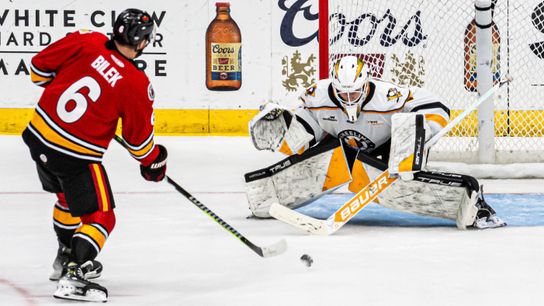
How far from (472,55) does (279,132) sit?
3.01m

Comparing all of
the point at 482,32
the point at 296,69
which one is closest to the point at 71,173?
the point at 482,32

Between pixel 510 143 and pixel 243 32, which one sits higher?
pixel 243 32

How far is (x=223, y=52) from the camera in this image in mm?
8414

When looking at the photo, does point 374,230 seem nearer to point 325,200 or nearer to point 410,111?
point 410,111

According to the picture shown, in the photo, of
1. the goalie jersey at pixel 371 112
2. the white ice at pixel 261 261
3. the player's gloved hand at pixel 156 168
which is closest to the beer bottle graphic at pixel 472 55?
the white ice at pixel 261 261

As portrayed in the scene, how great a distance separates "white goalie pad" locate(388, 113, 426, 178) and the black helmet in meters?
1.46

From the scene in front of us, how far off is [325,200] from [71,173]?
7.95ft

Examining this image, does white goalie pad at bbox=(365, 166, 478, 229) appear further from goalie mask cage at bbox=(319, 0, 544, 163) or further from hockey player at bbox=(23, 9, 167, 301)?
goalie mask cage at bbox=(319, 0, 544, 163)

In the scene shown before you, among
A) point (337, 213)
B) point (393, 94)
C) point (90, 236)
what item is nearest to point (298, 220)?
point (337, 213)

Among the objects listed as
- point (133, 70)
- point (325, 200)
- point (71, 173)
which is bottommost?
point (325, 200)

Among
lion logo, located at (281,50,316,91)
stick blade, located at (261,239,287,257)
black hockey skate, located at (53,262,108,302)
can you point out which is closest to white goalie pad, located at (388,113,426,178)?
stick blade, located at (261,239,287,257)

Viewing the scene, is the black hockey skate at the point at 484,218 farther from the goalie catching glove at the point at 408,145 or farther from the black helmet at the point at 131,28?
the black helmet at the point at 131,28

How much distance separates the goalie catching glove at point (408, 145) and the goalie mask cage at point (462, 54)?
84.6 inches

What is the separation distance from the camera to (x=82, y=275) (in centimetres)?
315
